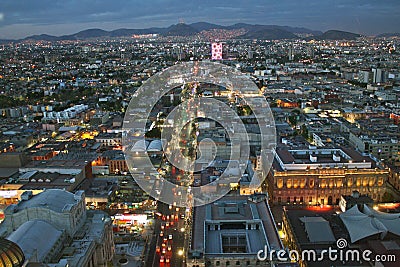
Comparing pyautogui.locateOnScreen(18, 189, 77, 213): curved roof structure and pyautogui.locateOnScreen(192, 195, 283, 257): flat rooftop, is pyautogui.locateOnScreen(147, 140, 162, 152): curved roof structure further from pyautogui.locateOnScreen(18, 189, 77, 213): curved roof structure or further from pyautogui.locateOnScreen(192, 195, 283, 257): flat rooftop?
pyautogui.locateOnScreen(18, 189, 77, 213): curved roof structure

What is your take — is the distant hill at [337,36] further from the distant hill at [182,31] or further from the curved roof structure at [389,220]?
the curved roof structure at [389,220]

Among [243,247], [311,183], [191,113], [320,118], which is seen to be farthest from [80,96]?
[243,247]

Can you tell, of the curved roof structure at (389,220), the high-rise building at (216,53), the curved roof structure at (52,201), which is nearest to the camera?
the curved roof structure at (52,201)

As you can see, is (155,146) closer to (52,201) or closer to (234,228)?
(52,201)

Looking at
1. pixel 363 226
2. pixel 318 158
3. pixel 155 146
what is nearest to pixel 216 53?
pixel 155 146

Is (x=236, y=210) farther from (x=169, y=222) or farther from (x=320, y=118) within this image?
(x=320, y=118)

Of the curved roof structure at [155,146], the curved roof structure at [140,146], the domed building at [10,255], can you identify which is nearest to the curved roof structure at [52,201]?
the domed building at [10,255]
